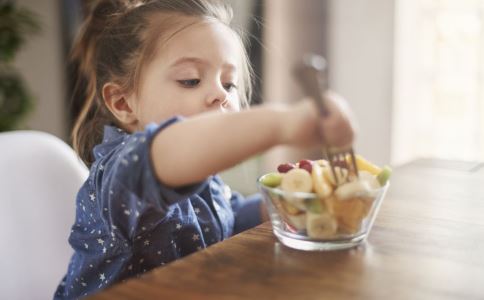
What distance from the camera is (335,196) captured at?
632 mm

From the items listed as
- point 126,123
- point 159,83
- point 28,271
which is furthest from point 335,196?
point 28,271

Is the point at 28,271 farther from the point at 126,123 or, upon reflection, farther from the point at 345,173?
the point at 345,173

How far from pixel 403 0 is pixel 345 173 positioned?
1970 mm

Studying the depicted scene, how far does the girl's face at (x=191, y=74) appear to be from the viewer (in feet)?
3.03

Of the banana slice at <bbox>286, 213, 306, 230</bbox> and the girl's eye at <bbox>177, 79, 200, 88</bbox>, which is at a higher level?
the girl's eye at <bbox>177, 79, 200, 88</bbox>

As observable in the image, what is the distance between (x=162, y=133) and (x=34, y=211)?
0.57m

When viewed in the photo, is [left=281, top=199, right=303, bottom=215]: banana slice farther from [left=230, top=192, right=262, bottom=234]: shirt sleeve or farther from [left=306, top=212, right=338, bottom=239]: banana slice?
[left=230, top=192, right=262, bottom=234]: shirt sleeve

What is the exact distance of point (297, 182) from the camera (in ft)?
2.15

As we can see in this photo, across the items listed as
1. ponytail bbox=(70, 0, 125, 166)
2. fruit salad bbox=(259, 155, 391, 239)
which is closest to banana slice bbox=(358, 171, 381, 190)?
fruit salad bbox=(259, 155, 391, 239)

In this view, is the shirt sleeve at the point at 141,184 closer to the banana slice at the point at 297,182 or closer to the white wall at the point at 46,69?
the banana slice at the point at 297,182

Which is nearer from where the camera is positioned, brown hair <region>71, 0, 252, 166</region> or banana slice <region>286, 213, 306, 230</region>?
banana slice <region>286, 213, 306, 230</region>

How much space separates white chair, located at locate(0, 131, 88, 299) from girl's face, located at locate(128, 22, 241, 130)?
Answer: 0.91 ft

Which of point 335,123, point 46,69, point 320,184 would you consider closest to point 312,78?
point 335,123

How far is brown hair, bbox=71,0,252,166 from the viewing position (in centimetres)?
100
